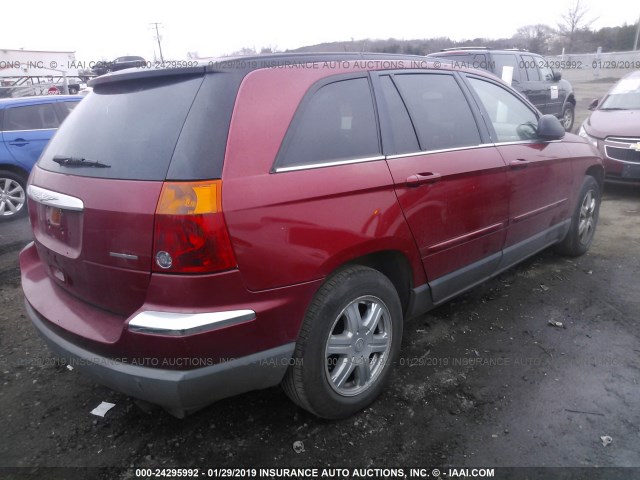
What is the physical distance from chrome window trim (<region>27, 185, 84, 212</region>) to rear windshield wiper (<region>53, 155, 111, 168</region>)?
0.49 feet

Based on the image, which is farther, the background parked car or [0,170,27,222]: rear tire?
[0,170,27,222]: rear tire

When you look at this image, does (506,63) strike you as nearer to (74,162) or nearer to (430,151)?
(430,151)

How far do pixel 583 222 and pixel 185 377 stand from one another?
409 cm

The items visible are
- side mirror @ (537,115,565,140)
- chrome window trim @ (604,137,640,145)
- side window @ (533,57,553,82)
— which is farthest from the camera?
side window @ (533,57,553,82)

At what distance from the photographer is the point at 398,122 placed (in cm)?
262

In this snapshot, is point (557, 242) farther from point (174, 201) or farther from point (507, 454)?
point (174, 201)

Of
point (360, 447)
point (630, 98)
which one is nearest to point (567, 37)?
point (630, 98)

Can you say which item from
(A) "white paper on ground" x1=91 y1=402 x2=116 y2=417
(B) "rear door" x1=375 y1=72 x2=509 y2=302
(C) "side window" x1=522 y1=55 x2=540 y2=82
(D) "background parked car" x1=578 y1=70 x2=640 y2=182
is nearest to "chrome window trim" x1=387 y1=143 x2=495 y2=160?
(B) "rear door" x1=375 y1=72 x2=509 y2=302

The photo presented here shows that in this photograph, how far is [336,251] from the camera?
2162 mm

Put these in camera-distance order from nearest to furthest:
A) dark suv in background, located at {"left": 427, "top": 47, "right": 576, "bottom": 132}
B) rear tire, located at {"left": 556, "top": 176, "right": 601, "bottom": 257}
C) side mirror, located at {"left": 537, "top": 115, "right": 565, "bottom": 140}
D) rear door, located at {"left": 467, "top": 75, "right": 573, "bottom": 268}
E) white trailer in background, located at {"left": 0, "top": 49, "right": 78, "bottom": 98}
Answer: rear door, located at {"left": 467, "top": 75, "right": 573, "bottom": 268} < side mirror, located at {"left": 537, "top": 115, "right": 565, "bottom": 140} < rear tire, located at {"left": 556, "top": 176, "right": 601, "bottom": 257} < dark suv in background, located at {"left": 427, "top": 47, "right": 576, "bottom": 132} < white trailer in background, located at {"left": 0, "top": 49, "right": 78, "bottom": 98}

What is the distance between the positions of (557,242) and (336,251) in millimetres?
2984

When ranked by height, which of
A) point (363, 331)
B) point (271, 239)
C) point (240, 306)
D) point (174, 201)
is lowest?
point (363, 331)

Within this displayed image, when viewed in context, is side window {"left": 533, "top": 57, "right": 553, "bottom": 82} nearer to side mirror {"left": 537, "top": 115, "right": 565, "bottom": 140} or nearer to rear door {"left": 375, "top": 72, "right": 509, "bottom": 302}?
side mirror {"left": 537, "top": 115, "right": 565, "bottom": 140}

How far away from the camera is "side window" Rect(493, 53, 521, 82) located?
9359 millimetres
